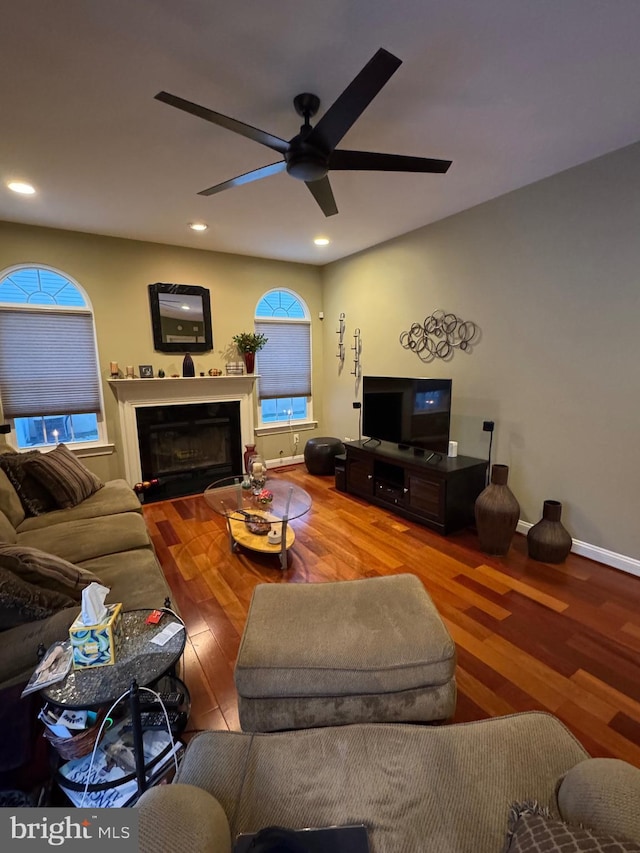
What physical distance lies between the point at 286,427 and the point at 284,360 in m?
0.96

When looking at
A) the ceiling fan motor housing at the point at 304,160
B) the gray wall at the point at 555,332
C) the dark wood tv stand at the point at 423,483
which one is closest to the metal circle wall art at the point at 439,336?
the gray wall at the point at 555,332

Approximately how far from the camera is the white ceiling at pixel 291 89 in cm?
143

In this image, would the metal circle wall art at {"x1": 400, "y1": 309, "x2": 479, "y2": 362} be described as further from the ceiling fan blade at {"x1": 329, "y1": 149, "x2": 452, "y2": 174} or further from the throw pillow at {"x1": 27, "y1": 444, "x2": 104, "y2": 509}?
the throw pillow at {"x1": 27, "y1": 444, "x2": 104, "y2": 509}

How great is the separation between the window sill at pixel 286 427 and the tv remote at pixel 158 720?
3.86 metres

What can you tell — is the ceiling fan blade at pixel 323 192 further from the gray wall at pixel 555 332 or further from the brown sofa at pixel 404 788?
the brown sofa at pixel 404 788

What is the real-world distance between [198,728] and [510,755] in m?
1.21

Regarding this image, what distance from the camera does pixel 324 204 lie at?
230 cm

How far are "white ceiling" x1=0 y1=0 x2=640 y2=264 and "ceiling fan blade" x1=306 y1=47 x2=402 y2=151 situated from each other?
1.04ft

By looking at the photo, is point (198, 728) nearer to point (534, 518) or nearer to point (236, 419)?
point (534, 518)

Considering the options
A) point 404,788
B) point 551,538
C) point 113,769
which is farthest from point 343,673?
point 551,538

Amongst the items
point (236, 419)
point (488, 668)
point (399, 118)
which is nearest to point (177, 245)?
point (236, 419)

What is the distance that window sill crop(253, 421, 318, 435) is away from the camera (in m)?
5.13

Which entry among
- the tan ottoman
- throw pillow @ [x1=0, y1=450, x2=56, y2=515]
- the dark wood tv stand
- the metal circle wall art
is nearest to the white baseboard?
the dark wood tv stand

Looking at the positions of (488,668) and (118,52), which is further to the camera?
(488,668)
